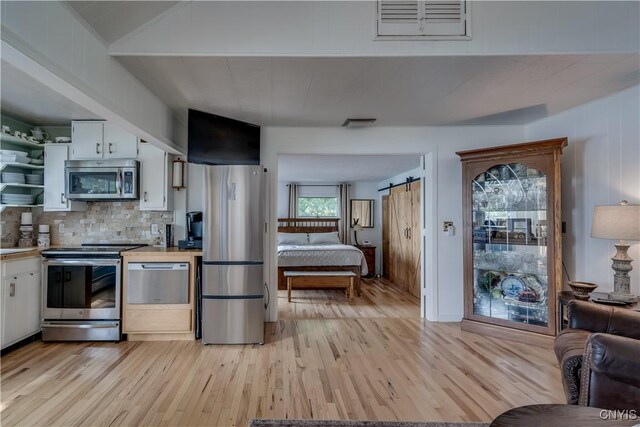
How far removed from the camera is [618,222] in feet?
7.57

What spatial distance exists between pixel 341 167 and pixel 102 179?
3.65 metres

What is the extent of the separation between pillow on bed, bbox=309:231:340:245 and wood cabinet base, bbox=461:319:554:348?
3776 mm

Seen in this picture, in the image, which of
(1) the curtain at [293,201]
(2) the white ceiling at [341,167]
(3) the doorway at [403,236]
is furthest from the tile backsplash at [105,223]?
(1) the curtain at [293,201]

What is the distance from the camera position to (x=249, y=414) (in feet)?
6.27

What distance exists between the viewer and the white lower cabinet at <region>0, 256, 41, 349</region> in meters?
2.70

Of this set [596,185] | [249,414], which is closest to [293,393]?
[249,414]

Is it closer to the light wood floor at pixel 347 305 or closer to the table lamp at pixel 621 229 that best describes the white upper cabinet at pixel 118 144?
the light wood floor at pixel 347 305

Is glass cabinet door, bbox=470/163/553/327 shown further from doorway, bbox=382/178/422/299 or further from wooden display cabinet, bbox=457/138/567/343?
doorway, bbox=382/178/422/299

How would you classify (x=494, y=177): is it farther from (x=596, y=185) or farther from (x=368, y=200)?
(x=368, y=200)

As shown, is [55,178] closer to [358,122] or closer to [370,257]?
[358,122]

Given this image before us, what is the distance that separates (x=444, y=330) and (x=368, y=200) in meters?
4.71

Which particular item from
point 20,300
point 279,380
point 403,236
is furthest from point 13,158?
point 403,236

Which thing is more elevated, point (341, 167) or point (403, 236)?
point (341, 167)

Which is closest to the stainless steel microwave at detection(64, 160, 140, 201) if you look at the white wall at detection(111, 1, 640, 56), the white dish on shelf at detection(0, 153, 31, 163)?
the white dish on shelf at detection(0, 153, 31, 163)
